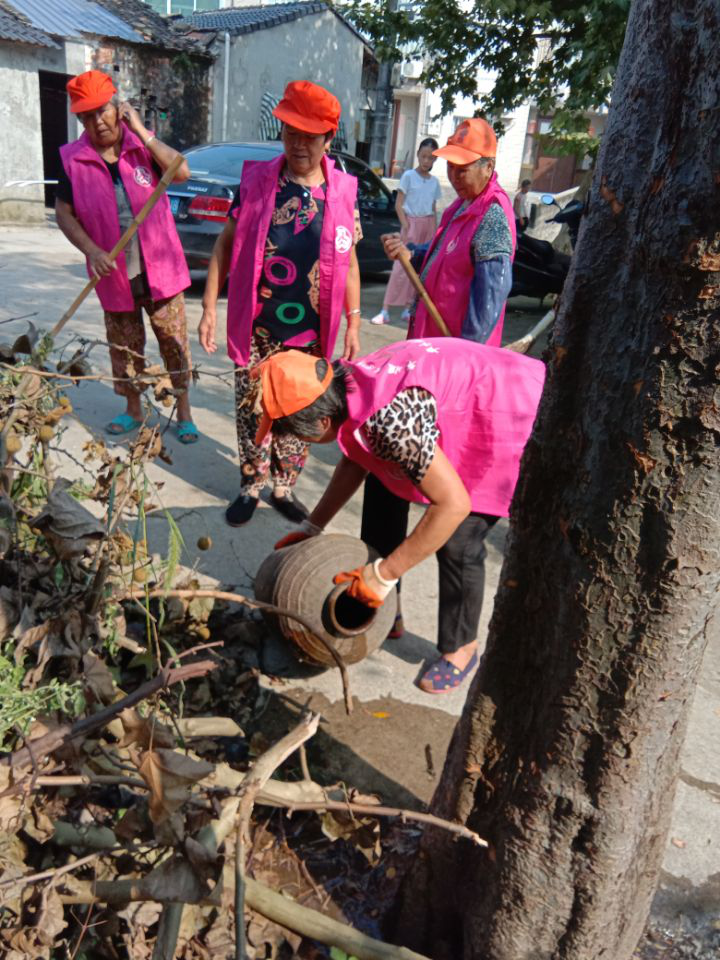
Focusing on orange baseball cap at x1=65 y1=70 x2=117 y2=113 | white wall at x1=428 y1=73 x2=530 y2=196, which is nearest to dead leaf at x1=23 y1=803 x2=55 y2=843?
orange baseball cap at x1=65 y1=70 x2=117 y2=113

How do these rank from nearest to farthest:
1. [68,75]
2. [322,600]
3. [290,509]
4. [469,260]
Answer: [322,600], [469,260], [290,509], [68,75]

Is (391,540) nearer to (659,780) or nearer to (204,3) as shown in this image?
(659,780)

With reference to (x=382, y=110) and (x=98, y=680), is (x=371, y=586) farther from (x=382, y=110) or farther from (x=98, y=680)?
(x=382, y=110)

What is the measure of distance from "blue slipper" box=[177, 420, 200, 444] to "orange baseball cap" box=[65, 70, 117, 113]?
6.24ft

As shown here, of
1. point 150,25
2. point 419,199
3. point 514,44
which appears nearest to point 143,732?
point 419,199

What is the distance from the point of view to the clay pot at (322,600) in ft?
9.54

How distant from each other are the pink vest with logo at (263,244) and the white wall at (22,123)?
12.1 m

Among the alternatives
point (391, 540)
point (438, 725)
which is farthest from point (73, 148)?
point (438, 725)

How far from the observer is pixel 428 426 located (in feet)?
8.15

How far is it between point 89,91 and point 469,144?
77.3 inches

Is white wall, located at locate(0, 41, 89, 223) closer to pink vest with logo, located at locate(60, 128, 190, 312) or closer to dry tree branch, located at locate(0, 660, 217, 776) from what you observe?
pink vest with logo, located at locate(60, 128, 190, 312)

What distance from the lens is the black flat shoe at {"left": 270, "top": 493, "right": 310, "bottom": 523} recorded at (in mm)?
4402

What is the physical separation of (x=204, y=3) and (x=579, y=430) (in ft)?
123

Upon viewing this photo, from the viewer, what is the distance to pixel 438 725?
308 cm
